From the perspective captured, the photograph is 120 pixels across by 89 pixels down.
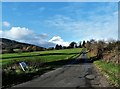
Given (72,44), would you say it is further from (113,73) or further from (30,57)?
(113,73)

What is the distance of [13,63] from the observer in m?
33.7

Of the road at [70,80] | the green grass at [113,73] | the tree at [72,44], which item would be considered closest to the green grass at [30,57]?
the road at [70,80]

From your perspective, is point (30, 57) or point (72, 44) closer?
point (30, 57)

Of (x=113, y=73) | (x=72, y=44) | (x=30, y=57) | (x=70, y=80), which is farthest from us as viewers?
(x=72, y=44)

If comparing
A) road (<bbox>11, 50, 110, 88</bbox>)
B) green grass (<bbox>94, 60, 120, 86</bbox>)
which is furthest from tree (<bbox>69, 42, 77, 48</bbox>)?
road (<bbox>11, 50, 110, 88</bbox>)

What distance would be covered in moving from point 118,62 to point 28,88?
15322 mm

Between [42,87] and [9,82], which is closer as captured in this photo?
[42,87]

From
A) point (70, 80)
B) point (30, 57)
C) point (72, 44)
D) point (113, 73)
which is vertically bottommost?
point (70, 80)

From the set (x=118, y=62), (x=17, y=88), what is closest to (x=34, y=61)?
(x=118, y=62)

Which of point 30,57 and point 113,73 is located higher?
point 30,57

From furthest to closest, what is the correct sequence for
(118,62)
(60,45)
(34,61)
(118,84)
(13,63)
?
(60,45)
(34,61)
(13,63)
(118,62)
(118,84)

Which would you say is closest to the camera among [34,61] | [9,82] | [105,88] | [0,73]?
[105,88]

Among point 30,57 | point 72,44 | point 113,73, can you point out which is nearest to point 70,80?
point 113,73

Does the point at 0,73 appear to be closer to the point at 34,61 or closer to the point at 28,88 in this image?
the point at 28,88
